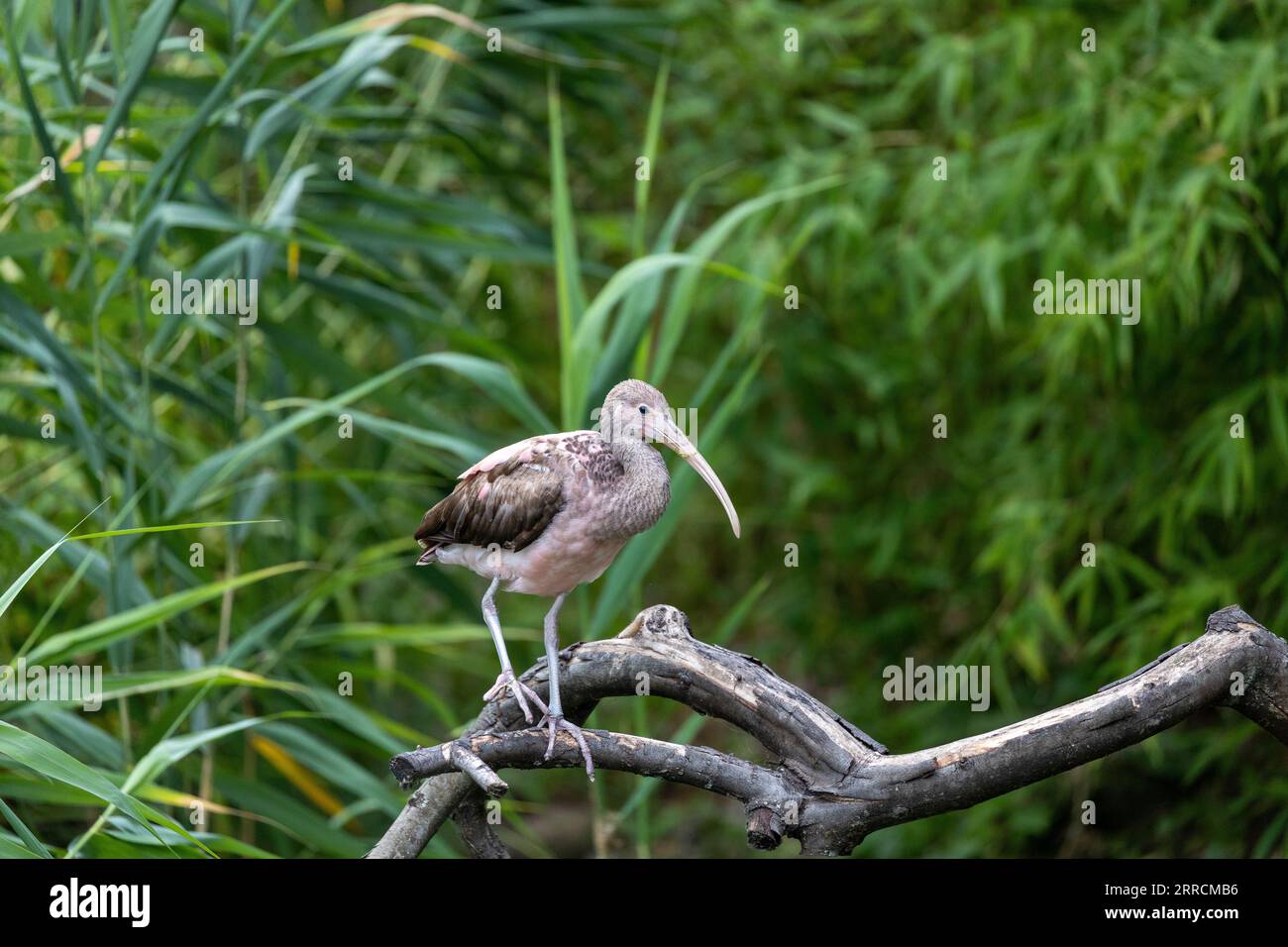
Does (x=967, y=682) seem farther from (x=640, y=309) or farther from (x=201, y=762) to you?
(x=201, y=762)

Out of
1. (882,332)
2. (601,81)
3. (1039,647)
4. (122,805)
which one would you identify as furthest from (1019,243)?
(122,805)

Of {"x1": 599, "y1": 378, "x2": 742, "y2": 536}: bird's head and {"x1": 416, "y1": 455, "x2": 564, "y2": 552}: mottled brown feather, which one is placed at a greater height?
{"x1": 599, "y1": 378, "x2": 742, "y2": 536}: bird's head

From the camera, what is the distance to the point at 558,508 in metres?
1.75

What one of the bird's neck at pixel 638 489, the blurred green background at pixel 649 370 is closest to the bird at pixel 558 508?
the bird's neck at pixel 638 489

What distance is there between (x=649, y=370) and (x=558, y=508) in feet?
6.32

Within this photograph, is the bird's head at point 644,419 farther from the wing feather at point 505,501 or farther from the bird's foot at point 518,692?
the bird's foot at point 518,692

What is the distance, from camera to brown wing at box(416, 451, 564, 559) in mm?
1750

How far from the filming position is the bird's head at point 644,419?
157cm

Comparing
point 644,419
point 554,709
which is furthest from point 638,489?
point 554,709

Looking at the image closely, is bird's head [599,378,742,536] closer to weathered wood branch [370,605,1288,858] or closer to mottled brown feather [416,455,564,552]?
mottled brown feather [416,455,564,552]

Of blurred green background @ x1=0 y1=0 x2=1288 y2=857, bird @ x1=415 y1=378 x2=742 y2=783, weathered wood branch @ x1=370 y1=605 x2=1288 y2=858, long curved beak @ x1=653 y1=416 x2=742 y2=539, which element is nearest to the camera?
long curved beak @ x1=653 y1=416 x2=742 y2=539

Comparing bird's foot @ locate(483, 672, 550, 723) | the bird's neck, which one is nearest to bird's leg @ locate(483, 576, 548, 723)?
bird's foot @ locate(483, 672, 550, 723)

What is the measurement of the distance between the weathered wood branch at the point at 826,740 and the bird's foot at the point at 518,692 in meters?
0.04

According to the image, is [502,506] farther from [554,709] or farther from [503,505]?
[554,709]
